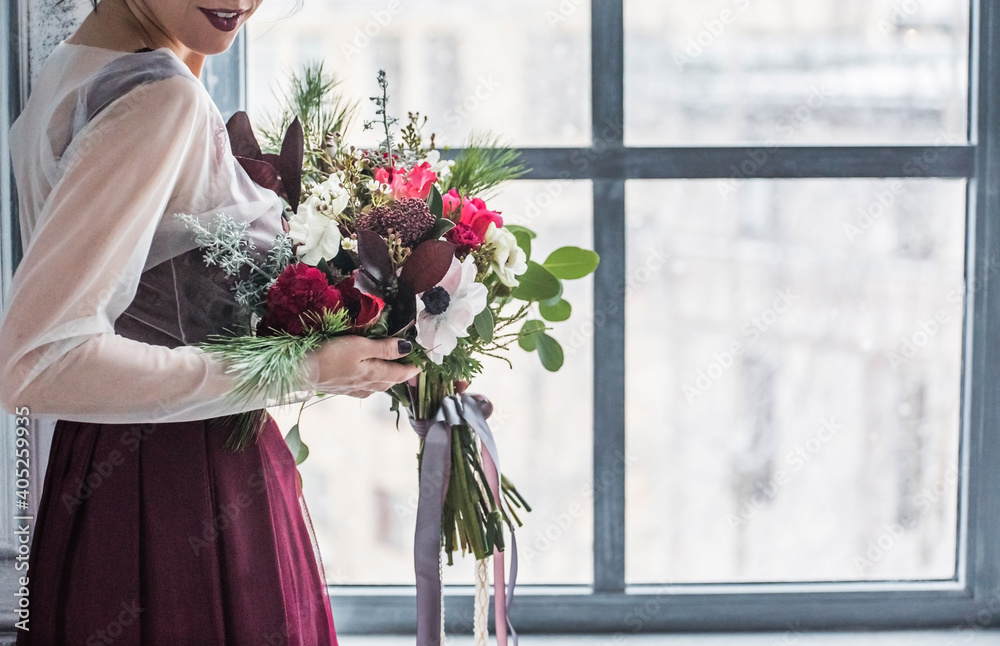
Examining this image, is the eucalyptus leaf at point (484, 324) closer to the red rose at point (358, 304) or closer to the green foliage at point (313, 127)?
the red rose at point (358, 304)

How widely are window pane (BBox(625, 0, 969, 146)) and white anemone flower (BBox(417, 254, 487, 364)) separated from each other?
65cm

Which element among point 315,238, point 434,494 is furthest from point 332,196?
point 434,494

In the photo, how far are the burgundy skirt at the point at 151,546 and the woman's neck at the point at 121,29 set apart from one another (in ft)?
1.39

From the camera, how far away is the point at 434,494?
97 cm

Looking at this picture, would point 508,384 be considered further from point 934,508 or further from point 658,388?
point 934,508

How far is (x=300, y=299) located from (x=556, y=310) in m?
0.42

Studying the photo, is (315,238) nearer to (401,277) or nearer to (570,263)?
(401,277)

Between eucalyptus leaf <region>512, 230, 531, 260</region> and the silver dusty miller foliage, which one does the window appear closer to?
eucalyptus leaf <region>512, 230, 531, 260</region>

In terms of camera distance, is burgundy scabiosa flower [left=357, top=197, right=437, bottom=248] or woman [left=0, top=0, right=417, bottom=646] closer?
woman [left=0, top=0, right=417, bottom=646]

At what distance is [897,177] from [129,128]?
1244 millimetres

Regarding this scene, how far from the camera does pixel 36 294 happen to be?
677mm

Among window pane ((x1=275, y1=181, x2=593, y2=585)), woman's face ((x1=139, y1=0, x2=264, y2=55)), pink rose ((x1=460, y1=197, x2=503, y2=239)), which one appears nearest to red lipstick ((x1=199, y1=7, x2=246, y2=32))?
woman's face ((x1=139, y1=0, x2=264, y2=55))

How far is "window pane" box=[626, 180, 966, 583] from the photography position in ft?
4.43

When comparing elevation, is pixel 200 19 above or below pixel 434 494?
above
